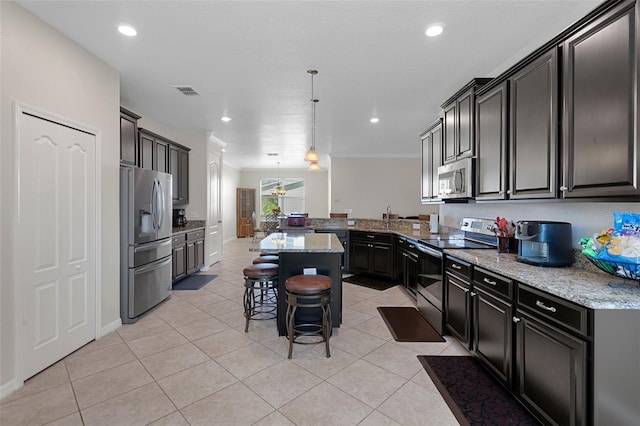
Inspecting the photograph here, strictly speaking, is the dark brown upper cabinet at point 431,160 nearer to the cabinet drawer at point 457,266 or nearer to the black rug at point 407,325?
the cabinet drawer at point 457,266

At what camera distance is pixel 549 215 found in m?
2.49

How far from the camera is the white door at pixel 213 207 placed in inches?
244

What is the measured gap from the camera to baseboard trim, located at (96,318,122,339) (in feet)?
9.96

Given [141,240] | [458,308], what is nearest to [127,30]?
[141,240]

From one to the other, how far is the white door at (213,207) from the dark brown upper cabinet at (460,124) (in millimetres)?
4638

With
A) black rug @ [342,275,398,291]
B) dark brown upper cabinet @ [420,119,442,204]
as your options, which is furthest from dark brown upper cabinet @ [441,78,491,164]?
black rug @ [342,275,398,291]

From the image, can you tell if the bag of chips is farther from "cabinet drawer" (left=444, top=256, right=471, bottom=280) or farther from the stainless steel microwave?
the stainless steel microwave

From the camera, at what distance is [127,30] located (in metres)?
2.51

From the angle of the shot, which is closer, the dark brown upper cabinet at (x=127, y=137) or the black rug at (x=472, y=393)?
the black rug at (x=472, y=393)

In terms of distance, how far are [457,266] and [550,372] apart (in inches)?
46.1

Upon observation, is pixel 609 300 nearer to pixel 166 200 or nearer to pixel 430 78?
pixel 430 78

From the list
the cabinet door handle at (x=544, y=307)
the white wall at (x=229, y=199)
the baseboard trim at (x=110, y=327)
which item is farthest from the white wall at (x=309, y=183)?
the cabinet door handle at (x=544, y=307)

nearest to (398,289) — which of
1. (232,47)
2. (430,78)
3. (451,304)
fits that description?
(451,304)

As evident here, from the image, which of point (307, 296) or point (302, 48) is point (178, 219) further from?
point (302, 48)
